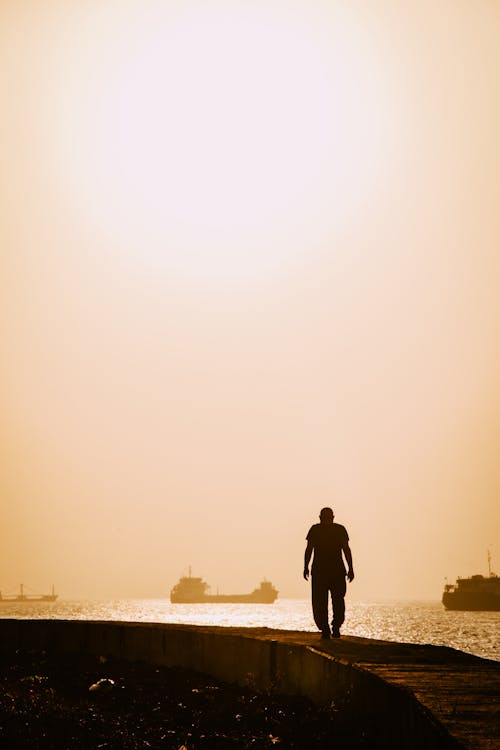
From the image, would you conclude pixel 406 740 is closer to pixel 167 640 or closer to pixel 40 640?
pixel 167 640

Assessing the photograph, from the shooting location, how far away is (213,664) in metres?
10.5

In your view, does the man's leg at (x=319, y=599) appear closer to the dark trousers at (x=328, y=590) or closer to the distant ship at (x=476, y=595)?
the dark trousers at (x=328, y=590)

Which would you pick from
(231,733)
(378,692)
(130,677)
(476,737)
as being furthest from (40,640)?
(476,737)

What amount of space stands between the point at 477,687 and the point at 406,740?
1056mm

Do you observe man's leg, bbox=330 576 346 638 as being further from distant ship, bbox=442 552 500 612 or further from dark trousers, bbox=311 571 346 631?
distant ship, bbox=442 552 500 612

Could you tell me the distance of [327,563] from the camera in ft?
38.5

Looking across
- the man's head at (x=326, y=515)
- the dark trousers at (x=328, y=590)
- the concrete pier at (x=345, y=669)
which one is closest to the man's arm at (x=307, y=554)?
the dark trousers at (x=328, y=590)

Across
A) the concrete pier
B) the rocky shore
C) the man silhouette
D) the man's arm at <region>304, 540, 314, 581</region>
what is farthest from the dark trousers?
the rocky shore

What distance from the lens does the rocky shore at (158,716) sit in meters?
6.41

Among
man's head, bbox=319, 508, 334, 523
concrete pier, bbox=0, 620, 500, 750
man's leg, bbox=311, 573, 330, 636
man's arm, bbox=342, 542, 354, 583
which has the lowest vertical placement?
concrete pier, bbox=0, 620, 500, 750

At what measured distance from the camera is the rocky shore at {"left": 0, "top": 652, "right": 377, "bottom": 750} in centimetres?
641

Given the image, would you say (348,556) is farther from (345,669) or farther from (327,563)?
(345,669)

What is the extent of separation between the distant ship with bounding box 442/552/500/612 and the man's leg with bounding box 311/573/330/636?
15921 centimetres

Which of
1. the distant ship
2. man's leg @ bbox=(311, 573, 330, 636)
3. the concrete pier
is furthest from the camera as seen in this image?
the distant ship
